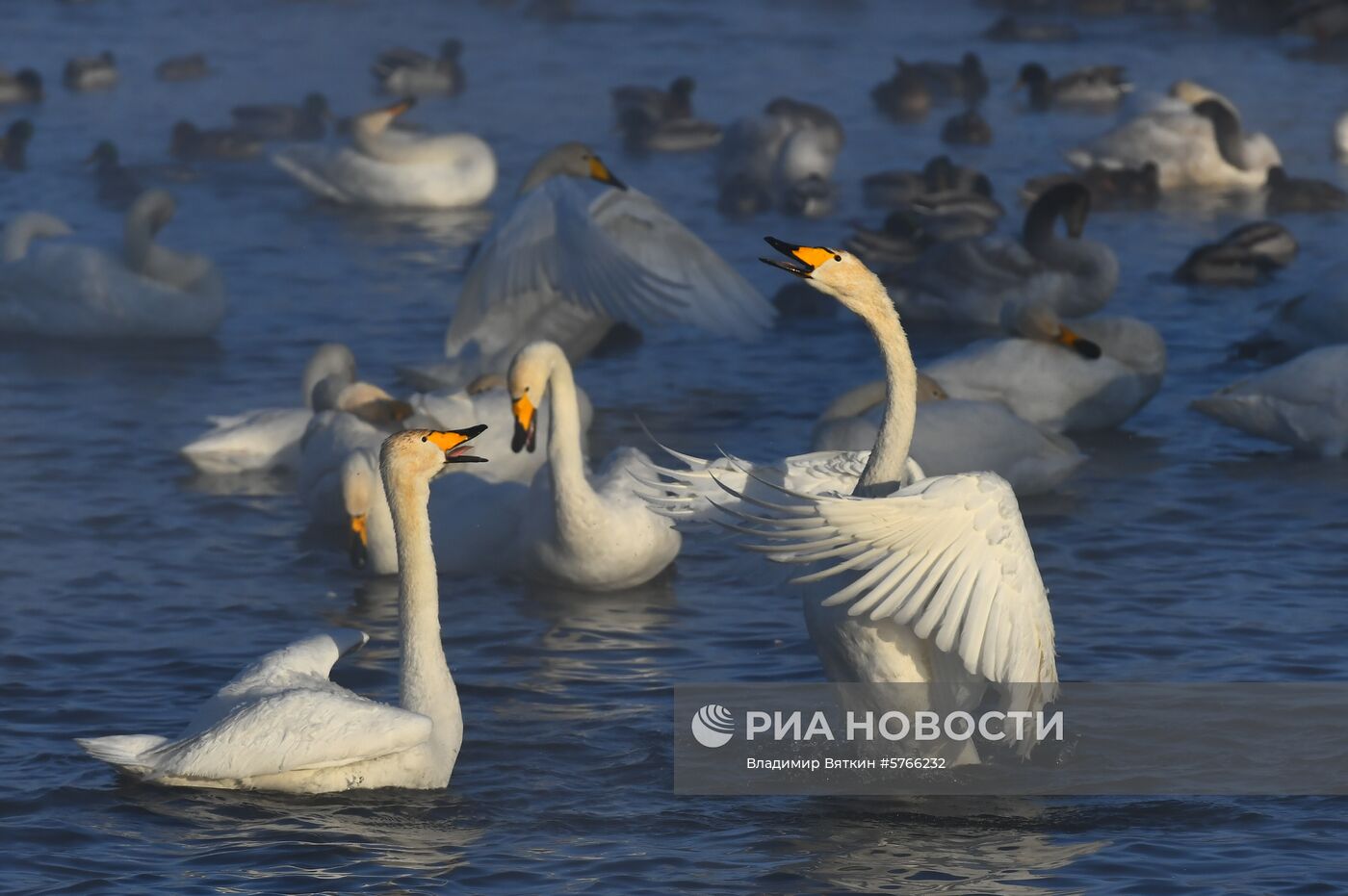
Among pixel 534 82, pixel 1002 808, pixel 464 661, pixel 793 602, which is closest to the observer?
pixel 1002 808

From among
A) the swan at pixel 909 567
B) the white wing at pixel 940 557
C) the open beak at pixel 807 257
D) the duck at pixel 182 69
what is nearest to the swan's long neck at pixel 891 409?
the swan at pixel 909 567

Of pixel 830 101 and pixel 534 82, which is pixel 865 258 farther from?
pixel 534 82

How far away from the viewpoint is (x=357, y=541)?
10883 mm

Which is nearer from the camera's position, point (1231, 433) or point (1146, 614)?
point (1146, 614)

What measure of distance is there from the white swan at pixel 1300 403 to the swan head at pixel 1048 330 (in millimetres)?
800

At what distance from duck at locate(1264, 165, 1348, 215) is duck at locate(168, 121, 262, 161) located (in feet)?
33.3

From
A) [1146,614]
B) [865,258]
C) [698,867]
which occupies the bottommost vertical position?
[698,867]

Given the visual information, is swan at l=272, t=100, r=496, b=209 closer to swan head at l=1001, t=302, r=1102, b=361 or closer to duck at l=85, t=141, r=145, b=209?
duck at l=85, t=141, r=145, b=209

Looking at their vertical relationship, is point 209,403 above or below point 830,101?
below

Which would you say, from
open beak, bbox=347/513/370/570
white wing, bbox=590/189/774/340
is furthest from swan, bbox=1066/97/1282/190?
open beak, bbox=347/513/370/570

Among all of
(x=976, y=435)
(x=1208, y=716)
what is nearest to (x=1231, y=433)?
(x=976, y=435)

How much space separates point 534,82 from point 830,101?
397 cm

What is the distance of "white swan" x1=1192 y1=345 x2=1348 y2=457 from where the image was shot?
1270 centimetres

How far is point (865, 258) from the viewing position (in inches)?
725
